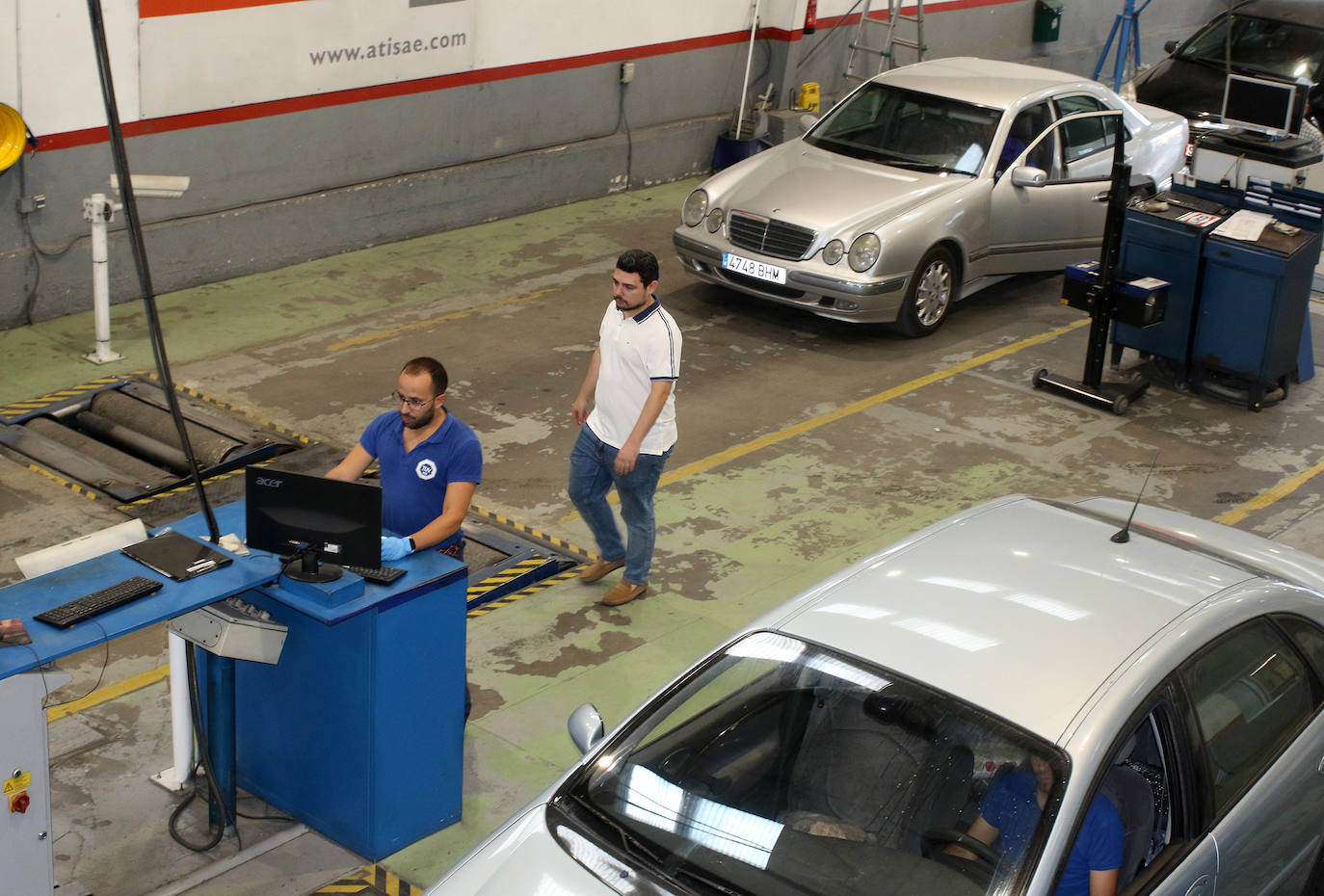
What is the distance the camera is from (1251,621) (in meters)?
4.34

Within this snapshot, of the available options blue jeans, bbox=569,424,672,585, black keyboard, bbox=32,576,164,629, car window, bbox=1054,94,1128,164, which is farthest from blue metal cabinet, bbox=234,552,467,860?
car window, bbox=1054,94,1128,164

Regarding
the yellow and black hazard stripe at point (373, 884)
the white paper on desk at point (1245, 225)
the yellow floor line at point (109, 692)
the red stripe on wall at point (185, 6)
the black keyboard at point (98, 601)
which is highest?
the red stripe on wall at point (185, 6)

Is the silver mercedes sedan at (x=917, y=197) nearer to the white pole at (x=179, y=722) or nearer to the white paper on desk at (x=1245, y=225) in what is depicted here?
the white paper on desk at (x=1245, y=225)

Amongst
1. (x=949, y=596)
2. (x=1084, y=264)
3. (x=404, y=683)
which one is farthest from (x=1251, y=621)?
(x=1084, y=264)

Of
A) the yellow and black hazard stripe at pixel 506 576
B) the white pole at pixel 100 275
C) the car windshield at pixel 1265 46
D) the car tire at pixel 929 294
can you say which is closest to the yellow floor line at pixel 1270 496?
the car tire at pixel 929 294

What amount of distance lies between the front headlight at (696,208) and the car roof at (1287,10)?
8617 millimetres

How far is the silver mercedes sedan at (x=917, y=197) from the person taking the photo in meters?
10.2

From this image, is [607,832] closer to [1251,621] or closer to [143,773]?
[1251,621]

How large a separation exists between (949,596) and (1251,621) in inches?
36.7

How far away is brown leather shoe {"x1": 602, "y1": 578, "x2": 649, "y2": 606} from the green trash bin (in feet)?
44.4

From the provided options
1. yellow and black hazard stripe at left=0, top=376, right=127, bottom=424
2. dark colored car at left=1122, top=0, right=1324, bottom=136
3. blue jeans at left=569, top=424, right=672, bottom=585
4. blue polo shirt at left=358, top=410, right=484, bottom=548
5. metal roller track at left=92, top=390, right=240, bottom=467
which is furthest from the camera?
dark colored car at left=1122, top=0, right=1324, bottom=136

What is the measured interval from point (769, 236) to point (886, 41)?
6.47 meters

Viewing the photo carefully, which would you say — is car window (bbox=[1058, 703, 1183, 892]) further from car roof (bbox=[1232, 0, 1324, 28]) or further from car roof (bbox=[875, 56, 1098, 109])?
car roof (bbox=[1232, 0, 1324, 28])

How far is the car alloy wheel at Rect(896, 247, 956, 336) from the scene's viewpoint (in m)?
10.4
